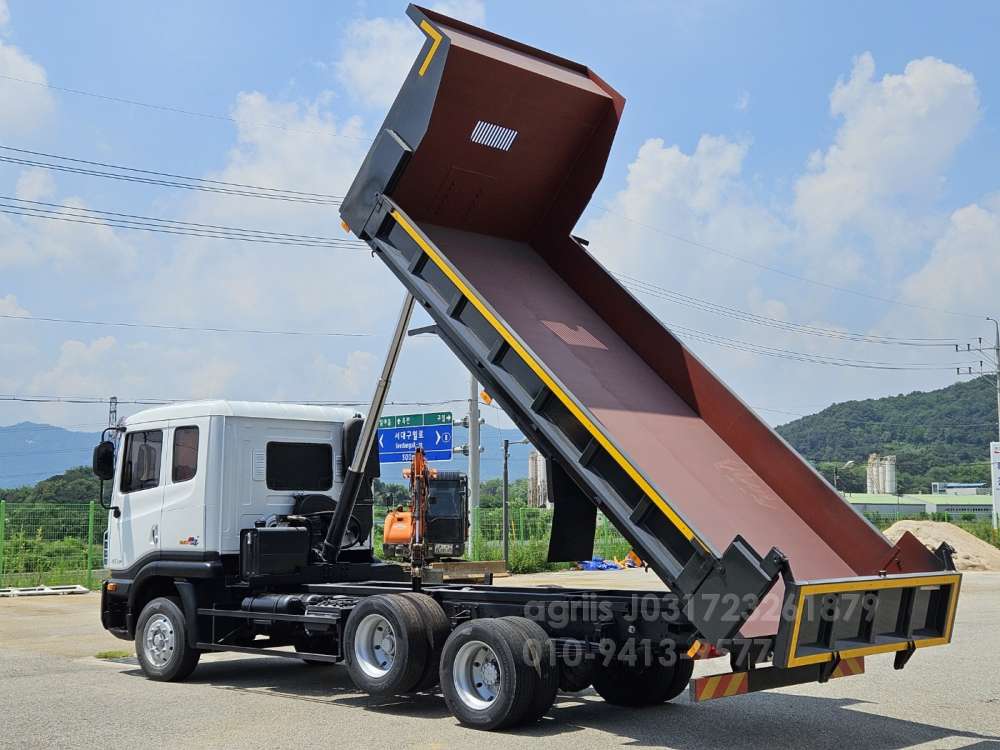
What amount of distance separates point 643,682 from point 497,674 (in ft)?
5.41

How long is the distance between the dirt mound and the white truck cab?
25110 mm

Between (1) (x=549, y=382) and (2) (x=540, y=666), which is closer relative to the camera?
(1) (x=549, y=382)

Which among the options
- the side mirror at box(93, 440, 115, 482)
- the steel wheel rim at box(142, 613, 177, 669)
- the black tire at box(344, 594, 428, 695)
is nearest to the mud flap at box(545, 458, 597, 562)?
the black tire at box(344, 594, 428, 695)

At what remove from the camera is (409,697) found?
977 centimetres

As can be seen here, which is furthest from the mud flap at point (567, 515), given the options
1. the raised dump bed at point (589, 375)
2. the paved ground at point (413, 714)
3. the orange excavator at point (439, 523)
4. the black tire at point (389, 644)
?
the orange excavator at point (439, 523)

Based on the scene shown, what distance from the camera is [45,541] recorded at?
24.4 metres

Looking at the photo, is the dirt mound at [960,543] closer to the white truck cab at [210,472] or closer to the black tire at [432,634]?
the white truck cab at [210,472]

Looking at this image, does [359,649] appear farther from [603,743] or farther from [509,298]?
[509,298]

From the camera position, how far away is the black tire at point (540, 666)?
26.4ft

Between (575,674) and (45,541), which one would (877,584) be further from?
(45,541)

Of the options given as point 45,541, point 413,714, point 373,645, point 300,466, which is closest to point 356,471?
point 300,466

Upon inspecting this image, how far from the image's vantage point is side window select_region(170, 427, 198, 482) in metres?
10.9

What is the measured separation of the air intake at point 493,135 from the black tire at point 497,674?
401 centimetres

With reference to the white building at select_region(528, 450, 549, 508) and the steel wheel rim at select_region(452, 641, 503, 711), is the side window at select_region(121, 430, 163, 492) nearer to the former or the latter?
the white building at select_region(528, 450, 549, 508)
